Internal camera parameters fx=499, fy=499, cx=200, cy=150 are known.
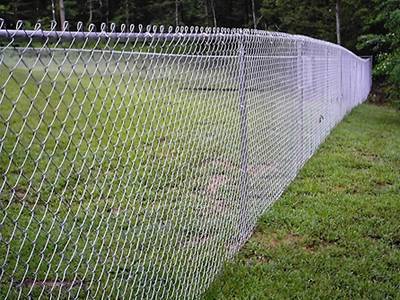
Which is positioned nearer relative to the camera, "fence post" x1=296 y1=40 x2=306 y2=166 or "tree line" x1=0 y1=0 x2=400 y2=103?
"fence post" x1=296 y1=40 x2=306 y2=166

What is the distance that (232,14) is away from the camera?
40.6 meters

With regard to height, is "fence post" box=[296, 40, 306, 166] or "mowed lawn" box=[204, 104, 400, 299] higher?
"fence post" box=[296, 40, 306, 166]

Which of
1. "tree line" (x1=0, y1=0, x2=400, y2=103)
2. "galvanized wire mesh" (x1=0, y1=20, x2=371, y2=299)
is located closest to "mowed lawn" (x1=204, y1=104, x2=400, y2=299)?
"galvanized wire mesh" (x1=0, y1=20, x2=371, y2=299)

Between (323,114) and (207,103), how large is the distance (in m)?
5.59

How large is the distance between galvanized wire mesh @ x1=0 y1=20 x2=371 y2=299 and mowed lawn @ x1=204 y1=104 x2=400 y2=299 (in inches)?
8.1

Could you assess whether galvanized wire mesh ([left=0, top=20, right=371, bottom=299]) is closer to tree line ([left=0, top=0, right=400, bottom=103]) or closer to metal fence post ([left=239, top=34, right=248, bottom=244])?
metal fence post ([left=239, top=34, right=248, bottom=244])

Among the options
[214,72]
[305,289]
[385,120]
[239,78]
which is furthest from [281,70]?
[385,120]

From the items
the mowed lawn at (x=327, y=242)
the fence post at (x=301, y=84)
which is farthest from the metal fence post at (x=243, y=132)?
the fence post at (x=301, y=84)

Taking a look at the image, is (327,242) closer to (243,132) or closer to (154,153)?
(243,132)

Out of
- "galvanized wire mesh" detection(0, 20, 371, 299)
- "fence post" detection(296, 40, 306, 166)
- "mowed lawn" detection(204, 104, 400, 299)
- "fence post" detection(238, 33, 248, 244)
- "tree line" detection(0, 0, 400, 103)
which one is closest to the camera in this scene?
"galvanized wire mesh" detection(0, 20, 371, 299)

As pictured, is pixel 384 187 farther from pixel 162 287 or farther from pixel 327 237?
pixel 162 287

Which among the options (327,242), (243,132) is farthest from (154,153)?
(327,242)

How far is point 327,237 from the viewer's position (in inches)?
178

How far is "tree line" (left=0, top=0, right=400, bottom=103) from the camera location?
92.4ft
